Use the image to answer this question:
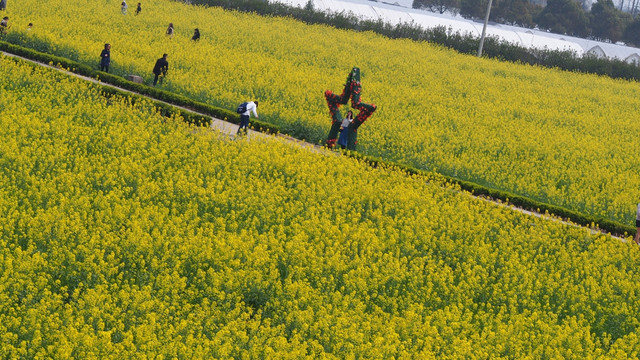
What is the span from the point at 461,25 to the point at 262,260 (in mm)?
64003

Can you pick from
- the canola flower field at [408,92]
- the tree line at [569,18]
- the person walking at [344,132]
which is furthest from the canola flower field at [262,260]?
the tree line at [569,18]

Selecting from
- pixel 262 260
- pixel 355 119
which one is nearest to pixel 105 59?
pixel 355 119

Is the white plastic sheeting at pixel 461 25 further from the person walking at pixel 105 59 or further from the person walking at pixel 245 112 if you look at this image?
the person walking at pixel 245 112

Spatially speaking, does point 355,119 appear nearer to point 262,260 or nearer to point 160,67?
point 160,67

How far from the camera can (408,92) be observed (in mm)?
34781

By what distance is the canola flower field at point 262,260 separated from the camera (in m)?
9.45

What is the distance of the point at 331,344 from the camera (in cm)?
974

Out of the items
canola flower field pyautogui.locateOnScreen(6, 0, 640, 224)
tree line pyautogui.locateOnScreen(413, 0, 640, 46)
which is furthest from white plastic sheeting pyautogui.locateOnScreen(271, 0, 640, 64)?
canola flower field pyautogui.locateOnScreen(6, 0, 640, 224)

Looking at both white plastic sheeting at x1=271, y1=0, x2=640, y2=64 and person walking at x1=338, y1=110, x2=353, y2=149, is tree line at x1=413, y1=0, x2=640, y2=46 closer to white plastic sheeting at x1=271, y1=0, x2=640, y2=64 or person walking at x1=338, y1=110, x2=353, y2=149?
white plastic sheeting at x1=271, y1=0, x2=640, y2=64

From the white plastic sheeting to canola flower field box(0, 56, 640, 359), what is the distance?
49072 mm

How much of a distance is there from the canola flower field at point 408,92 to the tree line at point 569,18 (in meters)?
39.5

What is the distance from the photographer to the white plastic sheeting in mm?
67875

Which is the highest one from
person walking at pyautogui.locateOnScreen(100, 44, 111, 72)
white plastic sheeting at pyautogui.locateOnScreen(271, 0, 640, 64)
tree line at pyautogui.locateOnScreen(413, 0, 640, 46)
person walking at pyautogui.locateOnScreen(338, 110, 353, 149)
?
tree line at pyautogui.locateOnScreen(413, 0, 640, 46)

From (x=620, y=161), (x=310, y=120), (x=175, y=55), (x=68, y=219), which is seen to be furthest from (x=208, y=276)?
(x=175, y=55)
